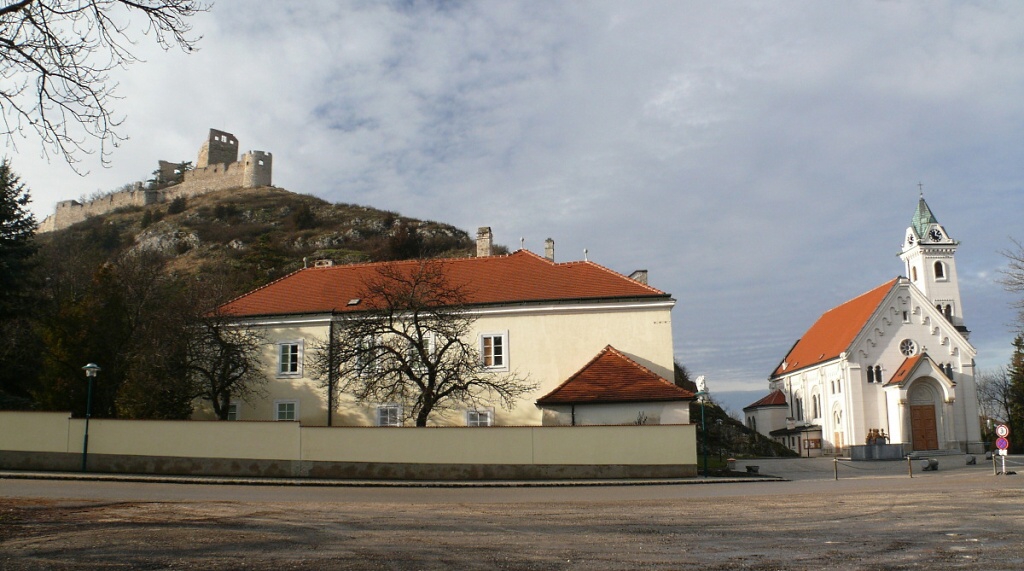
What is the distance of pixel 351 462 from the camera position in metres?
27.1

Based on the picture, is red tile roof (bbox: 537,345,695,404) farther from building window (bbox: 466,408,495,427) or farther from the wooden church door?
the wooden church door

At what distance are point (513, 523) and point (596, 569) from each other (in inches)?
189

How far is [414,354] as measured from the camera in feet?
100

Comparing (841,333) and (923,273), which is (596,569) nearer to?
(841,333)

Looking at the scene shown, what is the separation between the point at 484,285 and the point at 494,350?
3471 millimetres

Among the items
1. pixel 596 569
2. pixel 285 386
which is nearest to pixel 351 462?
pixel 285 386

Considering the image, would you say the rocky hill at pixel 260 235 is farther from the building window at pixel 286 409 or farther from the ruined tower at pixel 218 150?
the building window at pixel 286 409

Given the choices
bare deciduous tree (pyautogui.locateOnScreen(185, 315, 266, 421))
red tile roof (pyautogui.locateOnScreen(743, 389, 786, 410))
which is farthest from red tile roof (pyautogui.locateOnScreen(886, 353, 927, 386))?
bare deciduous tree (pyautogui.locateOnScreen(185, 315, 266, 421))

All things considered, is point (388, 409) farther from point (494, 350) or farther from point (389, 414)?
point (494, 350)

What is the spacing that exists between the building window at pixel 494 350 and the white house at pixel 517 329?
0.05m

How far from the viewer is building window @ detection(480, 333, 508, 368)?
35.1 m

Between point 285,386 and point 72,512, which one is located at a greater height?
point 285,386

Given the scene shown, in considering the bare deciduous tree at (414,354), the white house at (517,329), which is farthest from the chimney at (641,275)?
the bare deciduous tree at (414,354)

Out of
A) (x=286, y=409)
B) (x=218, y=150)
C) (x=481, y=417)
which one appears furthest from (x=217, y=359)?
(x=218, y=150)
